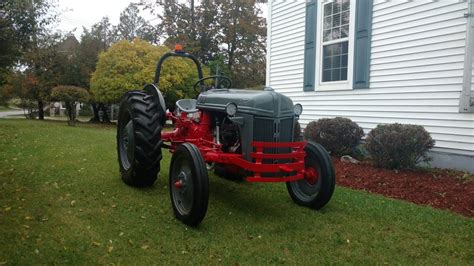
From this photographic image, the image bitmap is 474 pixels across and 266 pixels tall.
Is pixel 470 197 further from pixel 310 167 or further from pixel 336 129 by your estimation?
pixel 336 129

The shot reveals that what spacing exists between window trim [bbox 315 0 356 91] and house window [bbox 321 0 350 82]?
0.17ft

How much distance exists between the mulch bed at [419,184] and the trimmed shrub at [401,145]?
168 mm

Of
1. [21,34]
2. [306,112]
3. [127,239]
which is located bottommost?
[127,239]

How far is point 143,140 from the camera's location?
183 inches

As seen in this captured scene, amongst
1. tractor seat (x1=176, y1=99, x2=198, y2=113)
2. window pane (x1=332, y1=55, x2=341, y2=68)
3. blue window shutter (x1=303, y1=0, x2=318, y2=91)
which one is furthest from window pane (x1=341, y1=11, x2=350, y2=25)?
tractor seat (x1=176, y1=99, x2=198, y2=113)

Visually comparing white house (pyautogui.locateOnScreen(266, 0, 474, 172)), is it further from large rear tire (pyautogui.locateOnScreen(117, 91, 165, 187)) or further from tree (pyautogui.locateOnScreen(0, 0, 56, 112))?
tree (pyautogui.locateOnScreen(0, 0, 56, 112))

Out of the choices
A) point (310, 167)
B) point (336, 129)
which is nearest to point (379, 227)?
point (310, 167)

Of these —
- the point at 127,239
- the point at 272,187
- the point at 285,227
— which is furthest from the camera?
the point at 272,187

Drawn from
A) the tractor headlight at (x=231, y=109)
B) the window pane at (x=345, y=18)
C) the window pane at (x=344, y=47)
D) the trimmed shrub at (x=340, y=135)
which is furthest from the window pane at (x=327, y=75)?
the tractor headlight at (x=231, y=109)

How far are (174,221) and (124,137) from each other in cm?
212

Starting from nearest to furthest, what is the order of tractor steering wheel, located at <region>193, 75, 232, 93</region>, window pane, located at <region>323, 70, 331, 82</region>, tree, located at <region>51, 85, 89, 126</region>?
tractor steering wheel, located at <region>193, 75, 232, 93</region> < window pane, located at <region>323, 70, 331, 82</region> < tree, located at <region>51, 85, 89, 126</region>

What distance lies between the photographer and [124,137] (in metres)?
5.67

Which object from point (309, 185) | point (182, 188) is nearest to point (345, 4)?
point (309, 185)

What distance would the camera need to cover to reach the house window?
8500 millimetres
